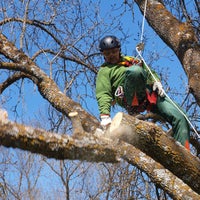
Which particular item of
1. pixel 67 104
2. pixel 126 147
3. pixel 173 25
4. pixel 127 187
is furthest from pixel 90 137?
pixel 127 187

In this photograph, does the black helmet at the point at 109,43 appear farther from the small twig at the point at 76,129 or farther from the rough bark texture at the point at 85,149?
the small twig at the point at 76,129

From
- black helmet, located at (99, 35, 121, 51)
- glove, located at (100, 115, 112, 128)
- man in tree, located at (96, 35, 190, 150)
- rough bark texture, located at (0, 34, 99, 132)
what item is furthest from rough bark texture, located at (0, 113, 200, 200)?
black helmet, located at (99, 35, 121, 51)

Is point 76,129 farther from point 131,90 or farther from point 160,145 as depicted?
point 131,90

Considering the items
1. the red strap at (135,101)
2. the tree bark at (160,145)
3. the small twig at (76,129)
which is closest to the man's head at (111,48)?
the red strap at (135,101)

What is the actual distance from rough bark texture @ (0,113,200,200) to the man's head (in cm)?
124

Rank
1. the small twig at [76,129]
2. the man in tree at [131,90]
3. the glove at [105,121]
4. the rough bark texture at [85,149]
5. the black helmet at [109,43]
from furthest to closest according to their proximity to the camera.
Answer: the black helmet at [109,43] → the man in tree at [131,90] → the glove at [105,121] → the small twig at [76,129] → the rough bark texture at [85,149]

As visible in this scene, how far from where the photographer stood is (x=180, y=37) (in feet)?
13.3

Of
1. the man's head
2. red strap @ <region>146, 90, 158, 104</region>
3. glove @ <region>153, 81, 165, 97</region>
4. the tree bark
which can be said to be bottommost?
the tree bark

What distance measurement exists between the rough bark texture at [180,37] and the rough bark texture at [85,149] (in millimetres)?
1028

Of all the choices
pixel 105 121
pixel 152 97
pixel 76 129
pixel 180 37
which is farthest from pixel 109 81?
pixel 76 129

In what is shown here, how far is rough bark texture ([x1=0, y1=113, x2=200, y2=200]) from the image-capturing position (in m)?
2.06

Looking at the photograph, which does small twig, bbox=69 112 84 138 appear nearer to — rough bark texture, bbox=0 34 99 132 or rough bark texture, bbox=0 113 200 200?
rough bark texture, bbox=0 113 200 200

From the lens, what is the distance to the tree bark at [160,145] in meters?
2.87

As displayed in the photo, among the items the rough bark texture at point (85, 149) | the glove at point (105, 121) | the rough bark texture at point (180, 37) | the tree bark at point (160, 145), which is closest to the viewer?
the rough bark texture at point (85, 149)
